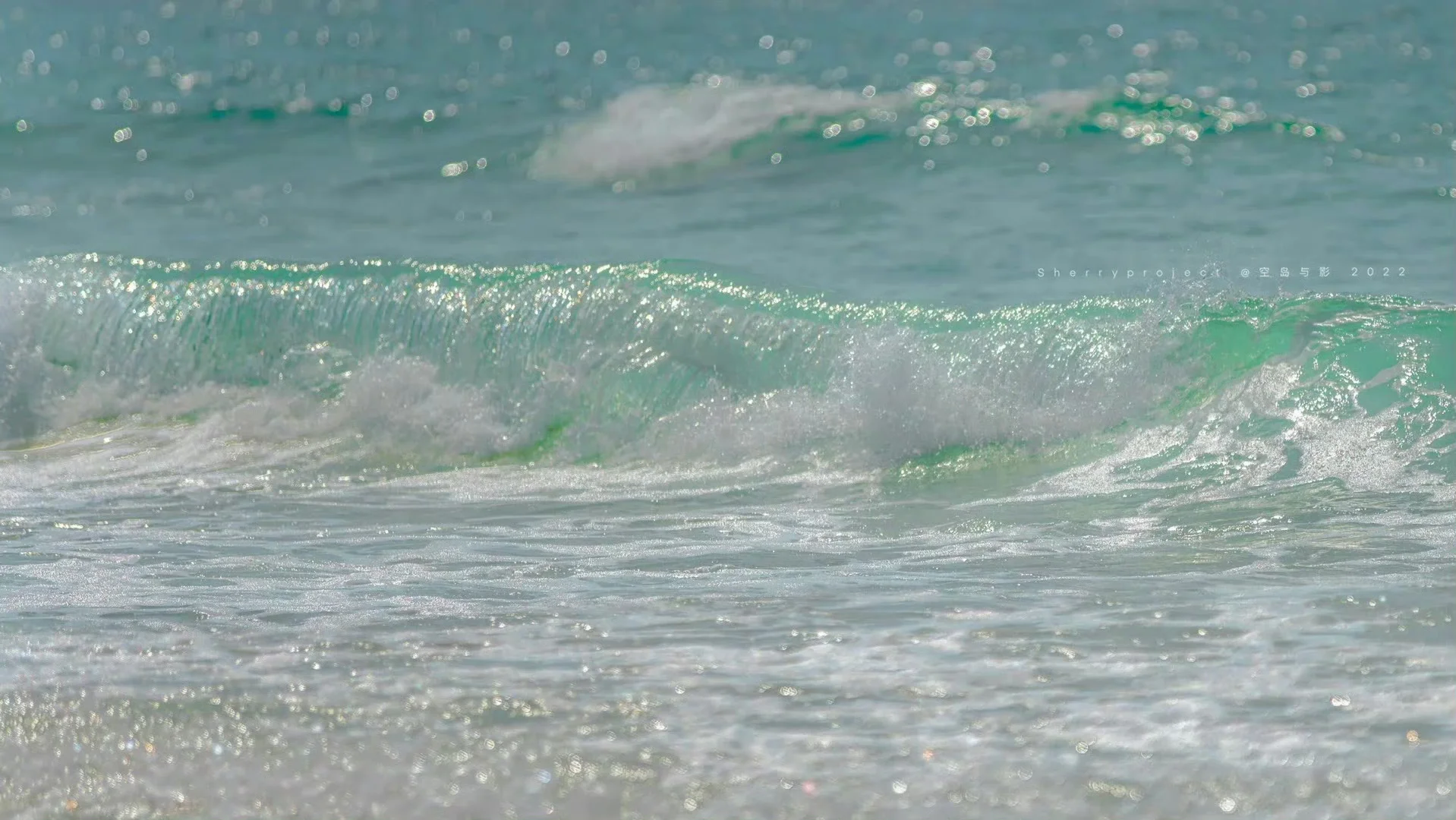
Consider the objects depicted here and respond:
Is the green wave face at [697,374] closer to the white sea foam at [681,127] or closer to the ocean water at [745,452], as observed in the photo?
the ocean water at [745,452]

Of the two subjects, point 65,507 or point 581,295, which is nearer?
point 65,507

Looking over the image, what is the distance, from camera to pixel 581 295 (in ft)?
25.1

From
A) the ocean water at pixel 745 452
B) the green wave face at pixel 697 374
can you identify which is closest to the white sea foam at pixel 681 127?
the ocean water at pixel 745 452

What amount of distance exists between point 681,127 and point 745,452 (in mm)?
6818

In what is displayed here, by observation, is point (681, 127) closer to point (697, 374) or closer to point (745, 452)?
point (697, 374)

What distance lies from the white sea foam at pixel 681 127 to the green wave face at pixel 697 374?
3.91 meters

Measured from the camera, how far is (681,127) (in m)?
12.8

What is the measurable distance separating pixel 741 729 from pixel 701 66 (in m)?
15.4

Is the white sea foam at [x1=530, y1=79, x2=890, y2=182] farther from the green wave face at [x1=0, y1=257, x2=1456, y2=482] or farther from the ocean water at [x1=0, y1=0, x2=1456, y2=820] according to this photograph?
the green wave face at [x1=0, y1=257, x2=1456, y2=482]

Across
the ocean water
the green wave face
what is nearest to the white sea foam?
the ocean water

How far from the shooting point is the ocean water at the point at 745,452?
2.99 m

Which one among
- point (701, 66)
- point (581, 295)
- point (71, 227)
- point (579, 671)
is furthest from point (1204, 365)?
point (701, 66)

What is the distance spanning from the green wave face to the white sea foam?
3.91 metres

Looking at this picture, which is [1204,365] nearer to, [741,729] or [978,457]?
[978,457]
